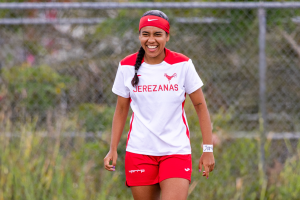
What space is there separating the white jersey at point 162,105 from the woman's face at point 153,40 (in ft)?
0.34

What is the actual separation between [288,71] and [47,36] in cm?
292

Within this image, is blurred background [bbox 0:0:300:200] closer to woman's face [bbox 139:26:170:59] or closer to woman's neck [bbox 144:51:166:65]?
woman's neck [bbox 144:51:166:65]

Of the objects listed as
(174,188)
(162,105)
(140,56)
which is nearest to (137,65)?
(140,56)

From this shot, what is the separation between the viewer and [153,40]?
2.59m

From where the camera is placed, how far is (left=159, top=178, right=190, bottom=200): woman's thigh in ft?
8.25

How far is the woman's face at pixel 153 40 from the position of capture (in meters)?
2.60

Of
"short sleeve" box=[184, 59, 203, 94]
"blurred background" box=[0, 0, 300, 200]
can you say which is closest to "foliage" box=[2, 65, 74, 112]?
"blurred background" box=[0, 0, 300, 200]

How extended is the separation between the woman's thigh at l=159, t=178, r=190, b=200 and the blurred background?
140 centimetres

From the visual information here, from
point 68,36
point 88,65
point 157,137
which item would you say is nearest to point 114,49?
point 88,65

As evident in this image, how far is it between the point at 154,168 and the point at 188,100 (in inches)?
57.6

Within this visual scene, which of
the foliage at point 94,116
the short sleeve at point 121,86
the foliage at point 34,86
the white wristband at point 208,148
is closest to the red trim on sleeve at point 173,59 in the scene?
the short sleeve at point 121,86

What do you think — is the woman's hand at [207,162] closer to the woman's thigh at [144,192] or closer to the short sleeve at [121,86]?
the woman's thigh at [144,192]

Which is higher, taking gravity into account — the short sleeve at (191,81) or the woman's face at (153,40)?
the woman's face at (153,40)

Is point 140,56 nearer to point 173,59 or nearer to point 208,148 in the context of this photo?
point 173,59
